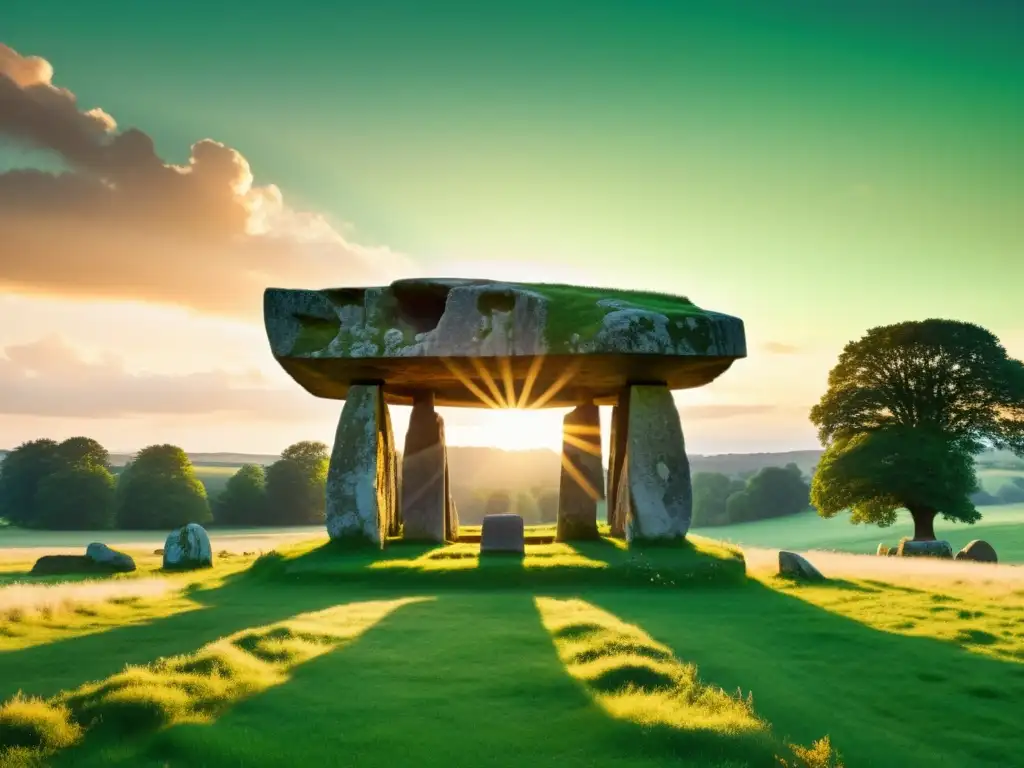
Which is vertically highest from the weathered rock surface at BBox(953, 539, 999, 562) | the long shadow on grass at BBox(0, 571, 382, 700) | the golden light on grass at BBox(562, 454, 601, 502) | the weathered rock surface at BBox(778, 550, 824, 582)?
the golden light on grass at BBox(562, 454, 601, 502)

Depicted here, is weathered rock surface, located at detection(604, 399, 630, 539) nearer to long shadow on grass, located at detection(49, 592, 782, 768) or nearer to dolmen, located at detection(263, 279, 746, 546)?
dolmen, located at detection(263, 279, 746, 546)

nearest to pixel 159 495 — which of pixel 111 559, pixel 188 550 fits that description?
pixel 111 559

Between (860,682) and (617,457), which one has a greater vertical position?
(617,457)

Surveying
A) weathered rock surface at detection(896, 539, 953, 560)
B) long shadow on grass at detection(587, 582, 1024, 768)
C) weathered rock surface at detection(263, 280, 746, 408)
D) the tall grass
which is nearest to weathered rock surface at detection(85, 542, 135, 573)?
the tall grass

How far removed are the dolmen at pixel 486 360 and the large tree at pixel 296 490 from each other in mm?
27535

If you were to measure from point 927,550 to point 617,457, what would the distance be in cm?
1334

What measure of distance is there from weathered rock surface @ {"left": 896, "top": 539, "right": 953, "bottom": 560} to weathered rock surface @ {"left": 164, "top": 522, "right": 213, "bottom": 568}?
24839 mm

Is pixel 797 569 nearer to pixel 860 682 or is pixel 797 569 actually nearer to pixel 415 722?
pixel 860 682

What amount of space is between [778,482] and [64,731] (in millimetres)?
60405

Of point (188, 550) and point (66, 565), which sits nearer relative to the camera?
point (66, 565)

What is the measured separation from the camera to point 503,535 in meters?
18.3

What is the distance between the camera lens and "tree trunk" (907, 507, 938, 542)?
27.7 meters

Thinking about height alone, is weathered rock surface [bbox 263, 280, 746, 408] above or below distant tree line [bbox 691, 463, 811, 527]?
above

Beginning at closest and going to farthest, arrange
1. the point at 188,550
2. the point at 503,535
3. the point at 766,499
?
the point at 503,535 < the point at 188,550 < the point at 766,499
